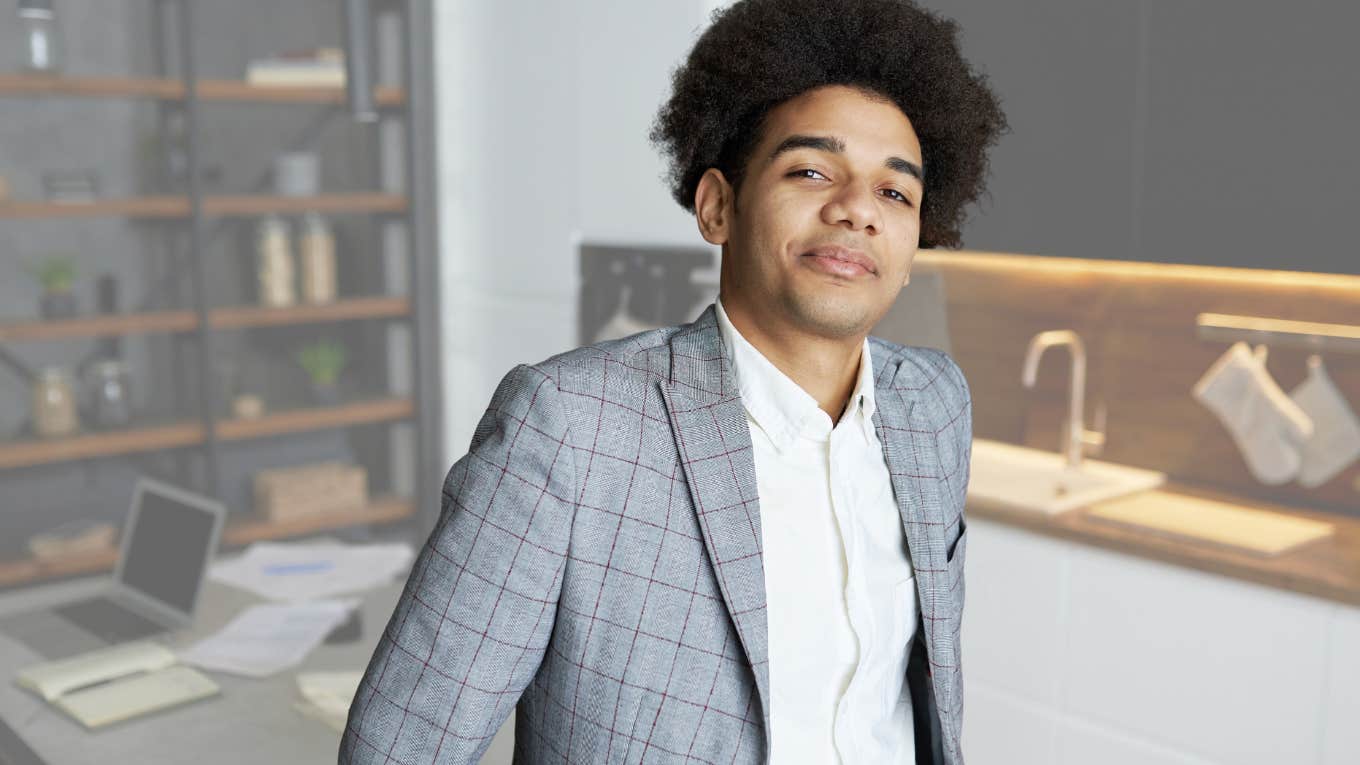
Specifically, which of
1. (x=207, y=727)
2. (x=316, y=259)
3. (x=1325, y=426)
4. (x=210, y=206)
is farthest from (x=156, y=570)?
(x=1325, y=426)

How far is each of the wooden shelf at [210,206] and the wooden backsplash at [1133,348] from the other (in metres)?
2.17

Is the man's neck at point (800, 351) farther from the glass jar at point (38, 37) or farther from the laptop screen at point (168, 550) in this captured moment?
the glass jar at point (38, 37)

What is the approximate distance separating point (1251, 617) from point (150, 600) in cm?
204

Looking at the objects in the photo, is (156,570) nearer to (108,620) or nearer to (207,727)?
(108,620)

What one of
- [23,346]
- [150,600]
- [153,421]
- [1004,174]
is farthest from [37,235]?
[1004,174]

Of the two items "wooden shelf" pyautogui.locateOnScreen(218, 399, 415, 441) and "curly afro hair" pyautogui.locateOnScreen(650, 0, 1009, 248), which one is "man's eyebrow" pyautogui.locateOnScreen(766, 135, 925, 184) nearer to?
"curly afro hair" pyautogui.locateOnScreen(650, 0, 1009, 248)

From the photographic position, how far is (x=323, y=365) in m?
4.31

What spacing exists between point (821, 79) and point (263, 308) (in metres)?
3.22

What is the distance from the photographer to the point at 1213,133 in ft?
7.50

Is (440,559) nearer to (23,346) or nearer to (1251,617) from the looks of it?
(1251,617)

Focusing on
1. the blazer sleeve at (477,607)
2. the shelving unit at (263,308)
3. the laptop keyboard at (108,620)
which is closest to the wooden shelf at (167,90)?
the shelving unit at (263,308)

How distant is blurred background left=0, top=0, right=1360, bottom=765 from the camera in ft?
7.20

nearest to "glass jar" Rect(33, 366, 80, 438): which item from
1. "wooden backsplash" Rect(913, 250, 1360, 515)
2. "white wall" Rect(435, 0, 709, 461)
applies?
"white wall" Rect(435, 0, 709, 461)

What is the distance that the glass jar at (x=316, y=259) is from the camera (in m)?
4.20
